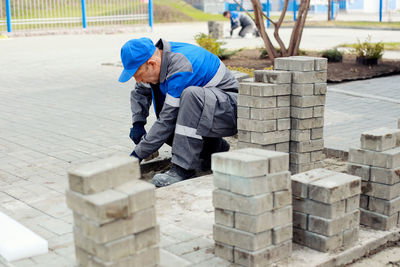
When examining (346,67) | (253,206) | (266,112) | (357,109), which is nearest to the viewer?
(253,206)

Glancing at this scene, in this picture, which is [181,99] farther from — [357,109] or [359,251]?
[357,109]

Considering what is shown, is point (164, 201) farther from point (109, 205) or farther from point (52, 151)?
point (52, 151)

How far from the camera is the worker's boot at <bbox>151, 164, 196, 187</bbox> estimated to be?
4738 millimetres

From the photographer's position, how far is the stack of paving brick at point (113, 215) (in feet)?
8.59

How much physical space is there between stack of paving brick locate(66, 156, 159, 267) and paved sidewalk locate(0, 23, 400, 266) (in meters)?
0.63

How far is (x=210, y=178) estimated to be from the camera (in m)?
4.77

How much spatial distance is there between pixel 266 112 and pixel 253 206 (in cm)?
158

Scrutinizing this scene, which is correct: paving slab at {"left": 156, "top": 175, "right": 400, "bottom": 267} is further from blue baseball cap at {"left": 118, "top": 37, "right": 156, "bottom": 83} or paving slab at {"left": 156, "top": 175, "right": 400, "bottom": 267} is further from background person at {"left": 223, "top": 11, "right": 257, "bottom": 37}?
background person at {"left": 223, "top": 11, "right": 257, "bottom": 37}

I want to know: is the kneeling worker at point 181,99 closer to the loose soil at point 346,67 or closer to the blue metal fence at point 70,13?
the loose soil at point 346,67

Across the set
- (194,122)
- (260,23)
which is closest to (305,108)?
(194,122)

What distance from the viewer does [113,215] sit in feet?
8.58

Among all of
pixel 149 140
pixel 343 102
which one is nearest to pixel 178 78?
pixel 149 140

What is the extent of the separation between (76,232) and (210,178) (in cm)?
209

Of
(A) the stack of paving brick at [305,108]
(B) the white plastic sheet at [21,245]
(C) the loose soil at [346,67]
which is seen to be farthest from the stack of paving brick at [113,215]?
(C) the loose soil at [346,67]
